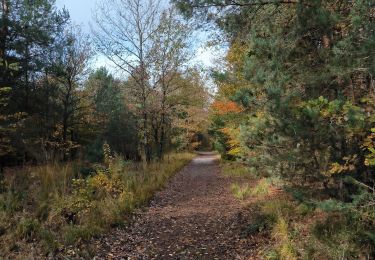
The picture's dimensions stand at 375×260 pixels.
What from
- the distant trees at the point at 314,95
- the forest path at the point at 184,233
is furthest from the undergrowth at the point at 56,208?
the distant trees at the point at 314,95

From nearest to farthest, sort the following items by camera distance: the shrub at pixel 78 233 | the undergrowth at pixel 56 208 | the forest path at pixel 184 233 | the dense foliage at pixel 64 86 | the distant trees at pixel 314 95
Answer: the distant trees at pixel 314 95, the undergrowth at pixel 56 208, the shrub at pixel 78 233, the forest path at pixel 184 233, the dense foliage at pixel 64 86

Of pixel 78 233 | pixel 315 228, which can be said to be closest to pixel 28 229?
pixel 78 233

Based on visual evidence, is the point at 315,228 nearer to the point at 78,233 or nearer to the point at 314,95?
the point at 314,95

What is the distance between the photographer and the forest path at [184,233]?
6.02m

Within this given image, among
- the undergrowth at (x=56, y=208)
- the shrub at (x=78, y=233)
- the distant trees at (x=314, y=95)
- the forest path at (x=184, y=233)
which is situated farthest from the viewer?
the forest path at (x=184, y=233)

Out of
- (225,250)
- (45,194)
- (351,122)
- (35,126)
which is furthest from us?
(35,126)

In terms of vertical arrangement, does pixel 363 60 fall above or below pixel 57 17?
below

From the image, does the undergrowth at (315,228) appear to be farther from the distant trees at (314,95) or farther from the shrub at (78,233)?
the shrub at (78,233)

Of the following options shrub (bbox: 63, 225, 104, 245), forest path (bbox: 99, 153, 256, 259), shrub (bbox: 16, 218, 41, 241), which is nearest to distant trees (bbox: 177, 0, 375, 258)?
forest path (bbox: 99, 153, 256, 259)

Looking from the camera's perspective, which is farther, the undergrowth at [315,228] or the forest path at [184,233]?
the forest path at [184,233]

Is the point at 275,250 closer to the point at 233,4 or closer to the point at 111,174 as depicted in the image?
the point at 233,4

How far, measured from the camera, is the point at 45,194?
7344mm

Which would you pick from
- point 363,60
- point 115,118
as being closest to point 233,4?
point 363,60

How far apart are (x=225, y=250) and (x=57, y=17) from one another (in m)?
15.3
